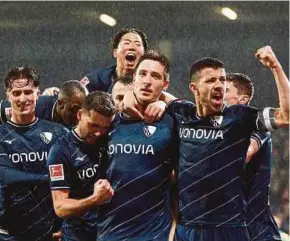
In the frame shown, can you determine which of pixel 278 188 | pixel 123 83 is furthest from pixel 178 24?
pixel 123 83

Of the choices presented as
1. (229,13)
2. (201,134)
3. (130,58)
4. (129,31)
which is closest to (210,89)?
(201,134)

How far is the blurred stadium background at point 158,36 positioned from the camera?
12.0 metres

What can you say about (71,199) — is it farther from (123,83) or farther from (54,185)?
(123,83)

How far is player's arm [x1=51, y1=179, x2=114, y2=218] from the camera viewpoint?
2793mm

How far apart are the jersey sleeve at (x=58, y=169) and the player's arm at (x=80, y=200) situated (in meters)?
0.03

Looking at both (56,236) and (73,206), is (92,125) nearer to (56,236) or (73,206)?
(73,206)

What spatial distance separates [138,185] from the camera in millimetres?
3031

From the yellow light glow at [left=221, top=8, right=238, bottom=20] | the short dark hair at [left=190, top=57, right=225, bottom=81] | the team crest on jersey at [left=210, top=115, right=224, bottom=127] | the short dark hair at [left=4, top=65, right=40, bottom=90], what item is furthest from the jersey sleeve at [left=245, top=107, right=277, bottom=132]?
the yellow light glow at [left=221, top=8, right=238, bottom=20]

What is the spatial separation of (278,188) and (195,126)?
7.65m

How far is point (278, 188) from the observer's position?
10.4m

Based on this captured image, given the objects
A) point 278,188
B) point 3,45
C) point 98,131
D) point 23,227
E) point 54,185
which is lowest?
point 278,188

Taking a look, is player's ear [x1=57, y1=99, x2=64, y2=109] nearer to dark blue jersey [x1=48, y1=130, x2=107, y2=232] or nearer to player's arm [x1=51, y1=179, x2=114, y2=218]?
dark blue jersey [x1=48, y1=130, x2=107, y2=232]

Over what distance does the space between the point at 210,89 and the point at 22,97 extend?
904 millimetres

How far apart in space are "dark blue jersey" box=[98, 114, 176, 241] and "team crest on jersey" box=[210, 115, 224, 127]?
201 mm
